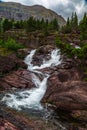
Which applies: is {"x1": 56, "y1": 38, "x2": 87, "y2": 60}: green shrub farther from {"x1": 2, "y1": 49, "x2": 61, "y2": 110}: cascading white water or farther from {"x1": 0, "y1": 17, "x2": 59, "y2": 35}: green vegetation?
{"x1": 0, "y1": 17, "x2": 59, "y2": 35}: green vegetation

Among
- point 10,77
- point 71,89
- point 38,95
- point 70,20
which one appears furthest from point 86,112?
point 70,20

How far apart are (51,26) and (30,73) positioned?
67.4 m

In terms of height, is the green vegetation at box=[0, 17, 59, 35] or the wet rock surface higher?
the green vegetation at box=[0, 17, 59, 35]

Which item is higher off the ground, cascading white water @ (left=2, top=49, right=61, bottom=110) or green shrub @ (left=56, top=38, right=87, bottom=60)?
green shrub @ (left=56, top=38, right=87, bottom=60)

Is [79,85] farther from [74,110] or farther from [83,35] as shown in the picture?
[83,35]

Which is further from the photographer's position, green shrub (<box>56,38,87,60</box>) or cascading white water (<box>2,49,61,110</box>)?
green shrub (<box>56,38,87,60</box>)

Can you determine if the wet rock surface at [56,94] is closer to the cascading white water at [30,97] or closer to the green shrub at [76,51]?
the cascading white water at [30,97]

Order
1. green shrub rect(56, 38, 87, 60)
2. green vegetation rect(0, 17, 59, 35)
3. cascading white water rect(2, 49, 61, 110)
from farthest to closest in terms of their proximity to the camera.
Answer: green vegetation rect(0, 17, 59, 35), green shrub rect(56, 38, 87, 60), cascading white water rect(2, 49, 61, 110)

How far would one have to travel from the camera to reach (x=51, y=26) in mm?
121938

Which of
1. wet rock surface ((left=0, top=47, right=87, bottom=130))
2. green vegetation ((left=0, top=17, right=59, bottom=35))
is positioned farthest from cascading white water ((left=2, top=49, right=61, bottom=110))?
green vegetation ((left=0, top=17, right=59, bottom=35))

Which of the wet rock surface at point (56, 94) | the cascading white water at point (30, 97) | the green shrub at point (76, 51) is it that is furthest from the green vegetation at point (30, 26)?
the cascading white water at point (30, 97)

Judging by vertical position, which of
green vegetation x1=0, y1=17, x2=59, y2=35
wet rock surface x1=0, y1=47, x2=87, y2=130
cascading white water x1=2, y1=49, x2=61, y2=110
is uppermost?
green vegetation x1=0, y1=17, x2=59, y2=35

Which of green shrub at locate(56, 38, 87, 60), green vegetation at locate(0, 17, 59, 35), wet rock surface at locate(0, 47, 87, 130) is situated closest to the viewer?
wet rock surface at locate(0, 47, 87, 130)

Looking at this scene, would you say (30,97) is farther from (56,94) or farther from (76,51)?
(76,51)
